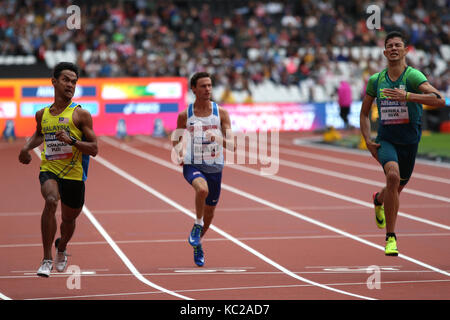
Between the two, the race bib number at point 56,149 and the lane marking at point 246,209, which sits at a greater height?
the race bib number at point 56,149

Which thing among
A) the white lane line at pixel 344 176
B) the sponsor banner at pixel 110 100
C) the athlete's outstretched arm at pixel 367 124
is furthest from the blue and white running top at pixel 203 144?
the sponsor banner at pixel 110 100

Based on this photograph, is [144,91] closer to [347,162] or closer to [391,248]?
[347,162]

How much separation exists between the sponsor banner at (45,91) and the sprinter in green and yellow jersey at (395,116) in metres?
20.6

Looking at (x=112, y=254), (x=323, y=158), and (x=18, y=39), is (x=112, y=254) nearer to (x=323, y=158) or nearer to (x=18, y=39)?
(x=323, y=158)

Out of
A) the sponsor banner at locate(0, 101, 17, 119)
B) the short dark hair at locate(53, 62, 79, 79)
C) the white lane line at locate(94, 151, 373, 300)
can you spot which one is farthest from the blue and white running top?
the sponsor banner at locate(0, 101, 17, 119)

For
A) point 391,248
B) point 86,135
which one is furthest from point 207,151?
point 391,248

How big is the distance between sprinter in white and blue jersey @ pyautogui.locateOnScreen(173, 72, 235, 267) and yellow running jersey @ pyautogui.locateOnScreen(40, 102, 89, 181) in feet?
4.53

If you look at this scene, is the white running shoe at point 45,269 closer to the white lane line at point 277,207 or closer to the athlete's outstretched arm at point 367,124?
the athlete's outstretched arm at point 367,124

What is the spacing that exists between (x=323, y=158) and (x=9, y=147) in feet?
29.8

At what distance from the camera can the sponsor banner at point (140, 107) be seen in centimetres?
3031

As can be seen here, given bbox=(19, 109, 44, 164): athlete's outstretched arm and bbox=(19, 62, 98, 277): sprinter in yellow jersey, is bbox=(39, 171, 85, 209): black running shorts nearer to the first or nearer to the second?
bbox=(19, 62, 98, 277): sprinter in yellow jersey

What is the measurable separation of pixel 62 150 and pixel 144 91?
22464mm

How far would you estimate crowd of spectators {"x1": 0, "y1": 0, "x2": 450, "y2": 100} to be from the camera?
32.4 m

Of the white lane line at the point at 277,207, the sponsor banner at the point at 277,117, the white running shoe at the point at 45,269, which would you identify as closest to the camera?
the white running shoe at the point at 45,269
